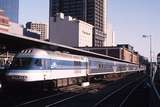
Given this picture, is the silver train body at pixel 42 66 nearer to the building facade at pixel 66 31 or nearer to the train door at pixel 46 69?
the train door at pixel 46 69

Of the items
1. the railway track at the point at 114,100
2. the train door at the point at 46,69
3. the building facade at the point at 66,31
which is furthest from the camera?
the building facade at the point at 66,31

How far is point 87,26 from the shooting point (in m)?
196

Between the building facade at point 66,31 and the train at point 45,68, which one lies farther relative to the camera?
the building facade at point 66,31

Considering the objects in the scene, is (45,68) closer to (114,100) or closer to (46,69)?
(46,69)

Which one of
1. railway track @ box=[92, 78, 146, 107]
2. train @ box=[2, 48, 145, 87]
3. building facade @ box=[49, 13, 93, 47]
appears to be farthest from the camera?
building facade @ box=[49, 13, 93, 47]

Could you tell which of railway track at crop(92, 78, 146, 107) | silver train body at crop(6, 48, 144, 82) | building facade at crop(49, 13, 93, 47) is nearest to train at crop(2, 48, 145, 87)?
silver train body at crop(6, 48, 144, 82)

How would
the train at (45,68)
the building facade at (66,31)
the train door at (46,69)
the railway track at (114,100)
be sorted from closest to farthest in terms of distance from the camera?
the railway track at (114,100) → the train at (45,68) → the train door at (46,69) → the building facade at (66,31)

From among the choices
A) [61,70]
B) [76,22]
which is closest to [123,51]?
[76,22]

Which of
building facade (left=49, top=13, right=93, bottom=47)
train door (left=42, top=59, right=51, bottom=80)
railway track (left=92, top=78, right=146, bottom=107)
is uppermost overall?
building facade (left=49, top=13, right=93, bottom=47)

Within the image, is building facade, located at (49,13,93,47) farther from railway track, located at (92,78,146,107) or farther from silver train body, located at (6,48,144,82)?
railway track, located at (92,78,146,107)

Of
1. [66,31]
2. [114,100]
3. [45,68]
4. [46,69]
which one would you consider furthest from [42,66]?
[66,31]

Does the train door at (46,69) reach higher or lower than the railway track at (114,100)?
higher

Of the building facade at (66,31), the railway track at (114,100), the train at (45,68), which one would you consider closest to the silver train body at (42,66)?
the train at (45,68)

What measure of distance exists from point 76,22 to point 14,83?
153m
